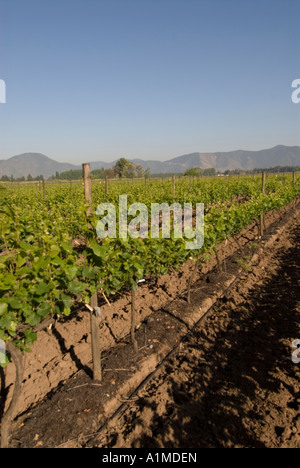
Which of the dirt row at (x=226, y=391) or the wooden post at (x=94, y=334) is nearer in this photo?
the dirt row at (x=226, y=391)

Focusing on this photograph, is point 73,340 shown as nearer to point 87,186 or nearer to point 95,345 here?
point 95,345

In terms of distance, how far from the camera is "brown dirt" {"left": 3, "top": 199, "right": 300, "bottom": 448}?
2896mm

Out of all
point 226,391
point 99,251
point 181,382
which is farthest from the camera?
point 181,382

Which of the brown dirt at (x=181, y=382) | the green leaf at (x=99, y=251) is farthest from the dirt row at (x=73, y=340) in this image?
the green leaf at (x=99, y=251)

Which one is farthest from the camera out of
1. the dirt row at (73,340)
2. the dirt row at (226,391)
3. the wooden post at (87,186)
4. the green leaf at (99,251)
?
the dirt row at (73,340)

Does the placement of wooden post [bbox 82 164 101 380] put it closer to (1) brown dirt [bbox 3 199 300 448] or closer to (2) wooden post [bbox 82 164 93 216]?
(2) wooden post [bbox 82 164 93 216]

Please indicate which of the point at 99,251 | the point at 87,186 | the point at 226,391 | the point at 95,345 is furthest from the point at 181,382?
the point at 87,186

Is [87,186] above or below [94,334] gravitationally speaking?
above

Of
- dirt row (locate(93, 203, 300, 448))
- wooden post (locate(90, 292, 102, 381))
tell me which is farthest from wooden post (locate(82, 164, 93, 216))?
dirt row (locate(93, 203, 300, 448))

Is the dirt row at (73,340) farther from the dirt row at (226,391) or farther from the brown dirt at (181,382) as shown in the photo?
the dirt row at (226,391)

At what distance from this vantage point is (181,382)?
3666mm

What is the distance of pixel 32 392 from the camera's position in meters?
3.47

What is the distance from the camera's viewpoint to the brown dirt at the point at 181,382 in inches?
114
